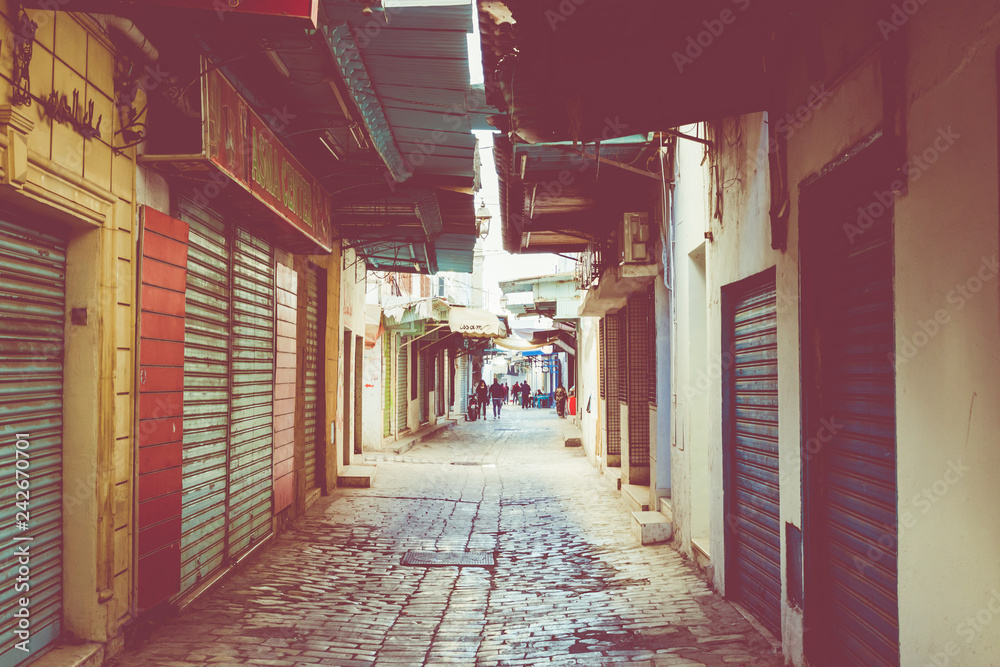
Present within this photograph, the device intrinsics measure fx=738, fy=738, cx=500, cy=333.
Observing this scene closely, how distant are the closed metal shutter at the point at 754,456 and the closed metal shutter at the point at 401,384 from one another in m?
16.6

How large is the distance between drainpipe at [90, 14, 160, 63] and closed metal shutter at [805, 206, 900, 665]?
4582mm

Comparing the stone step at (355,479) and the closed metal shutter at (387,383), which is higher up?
the closed metal shutter at (387,383)

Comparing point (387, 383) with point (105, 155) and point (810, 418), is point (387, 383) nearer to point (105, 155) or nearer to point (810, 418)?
point (105, 155)

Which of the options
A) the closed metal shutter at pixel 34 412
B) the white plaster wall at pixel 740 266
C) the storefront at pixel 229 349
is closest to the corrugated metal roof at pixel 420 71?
the storefront at pixel 229 349

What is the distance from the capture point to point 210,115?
17.1ft

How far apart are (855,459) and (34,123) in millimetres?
4695

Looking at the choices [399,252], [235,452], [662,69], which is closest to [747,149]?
[662,69]

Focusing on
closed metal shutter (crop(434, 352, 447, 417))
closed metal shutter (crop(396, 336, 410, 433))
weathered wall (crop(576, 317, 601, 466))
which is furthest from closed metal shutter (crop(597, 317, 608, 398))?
closed metal shutter (crop(434, 352, 447, 417))

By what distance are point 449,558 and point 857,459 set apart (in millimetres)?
4908

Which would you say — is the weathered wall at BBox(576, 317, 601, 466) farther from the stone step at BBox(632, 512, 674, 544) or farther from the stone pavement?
the stone step at BBox(632, 512, 674, 544)

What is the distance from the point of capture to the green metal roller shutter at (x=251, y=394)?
24.0 ft

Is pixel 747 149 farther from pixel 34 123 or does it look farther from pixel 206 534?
pixel 206 534

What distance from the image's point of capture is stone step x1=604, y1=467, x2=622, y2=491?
12094mm

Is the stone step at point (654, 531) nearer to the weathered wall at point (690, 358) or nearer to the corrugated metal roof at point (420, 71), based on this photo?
the weathered wall at point (690, 358)
